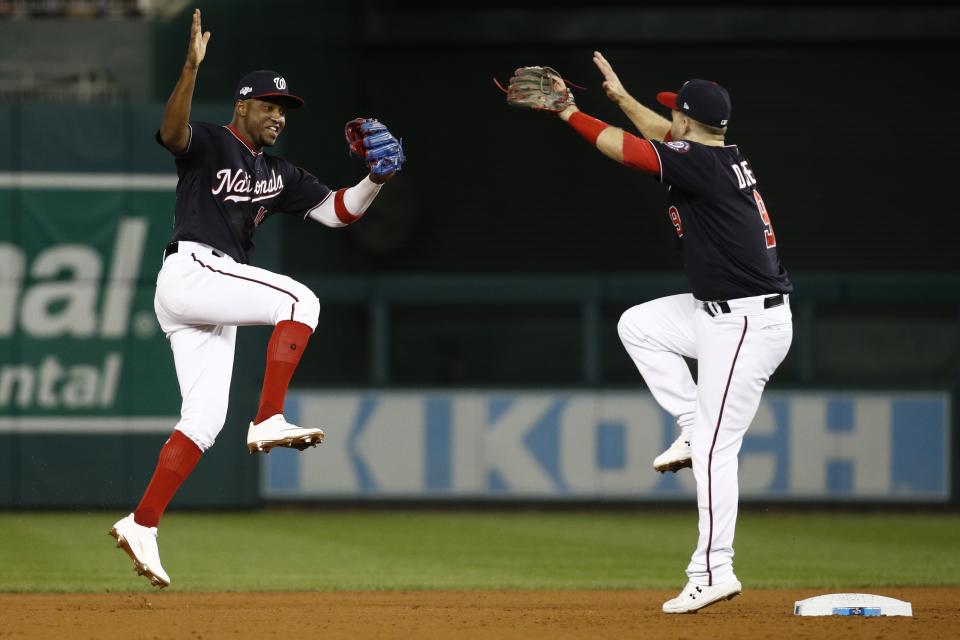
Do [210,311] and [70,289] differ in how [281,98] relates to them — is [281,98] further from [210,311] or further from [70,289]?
[70,289]

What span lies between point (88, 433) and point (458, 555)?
3496mm

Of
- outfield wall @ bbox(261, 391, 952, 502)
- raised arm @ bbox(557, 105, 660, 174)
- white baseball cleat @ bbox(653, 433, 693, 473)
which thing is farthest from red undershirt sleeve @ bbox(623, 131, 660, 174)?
outfield wall @ bbox(261, 391, 952, 502)

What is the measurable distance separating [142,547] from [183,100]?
1774mm

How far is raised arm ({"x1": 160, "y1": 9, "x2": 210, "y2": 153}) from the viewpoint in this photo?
17.8ft

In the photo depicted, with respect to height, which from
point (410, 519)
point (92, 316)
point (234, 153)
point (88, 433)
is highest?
point (234, 153)

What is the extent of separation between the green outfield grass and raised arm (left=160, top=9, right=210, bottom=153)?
9.30ft

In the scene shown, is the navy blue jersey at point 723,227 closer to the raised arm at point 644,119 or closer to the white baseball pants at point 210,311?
the raised arm at point 644,119

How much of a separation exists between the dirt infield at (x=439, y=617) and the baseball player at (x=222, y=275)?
1.39ft

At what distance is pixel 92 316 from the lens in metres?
11.1

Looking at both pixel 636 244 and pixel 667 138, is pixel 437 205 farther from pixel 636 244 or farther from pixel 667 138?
pixel 667 138

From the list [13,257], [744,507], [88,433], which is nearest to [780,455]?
[744,507]

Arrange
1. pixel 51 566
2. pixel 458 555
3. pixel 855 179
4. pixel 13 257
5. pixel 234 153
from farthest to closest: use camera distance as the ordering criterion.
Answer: pixel 855 179, pixel 13 257, pixel 458 555, pixel 51 566, pixel 234 153

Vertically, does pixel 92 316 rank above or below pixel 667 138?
below

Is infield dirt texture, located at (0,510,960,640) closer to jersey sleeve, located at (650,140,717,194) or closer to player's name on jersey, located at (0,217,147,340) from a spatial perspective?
player's name on jersey, located at (0,217,147,340)
